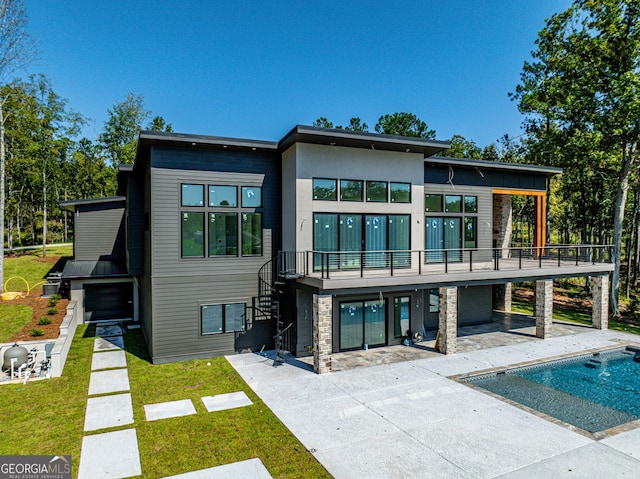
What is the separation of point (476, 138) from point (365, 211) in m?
34.6

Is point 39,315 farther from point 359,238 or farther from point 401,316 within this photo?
point 401,316

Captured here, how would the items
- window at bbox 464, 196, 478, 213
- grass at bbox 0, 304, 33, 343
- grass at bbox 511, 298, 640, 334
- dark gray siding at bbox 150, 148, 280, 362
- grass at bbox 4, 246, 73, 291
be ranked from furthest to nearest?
grass at bbox 4, 246, 73, 291 → grass at bbox 511, 298, 640, 334 → window at bbox 464, 196, 478, 213 → grass at bbox 0, 304, 33, 343 → dark gray siding at bbox 150, 148, 280, 362

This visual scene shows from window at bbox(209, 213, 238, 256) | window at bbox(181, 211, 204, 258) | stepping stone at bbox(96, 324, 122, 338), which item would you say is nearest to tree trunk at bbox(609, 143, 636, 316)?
window at bbox(209, 213, 238, 256)

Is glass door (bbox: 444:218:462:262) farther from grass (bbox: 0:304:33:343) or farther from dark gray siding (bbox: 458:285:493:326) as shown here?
grass (bbox: 0:304:33:343)

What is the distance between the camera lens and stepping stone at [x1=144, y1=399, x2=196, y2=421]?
845cm

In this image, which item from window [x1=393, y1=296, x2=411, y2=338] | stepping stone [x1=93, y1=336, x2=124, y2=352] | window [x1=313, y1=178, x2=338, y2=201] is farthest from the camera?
window [x1=393, y1=296, x2=411, y2=338]

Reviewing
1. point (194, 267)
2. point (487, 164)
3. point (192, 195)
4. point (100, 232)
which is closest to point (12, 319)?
point (100, 232)

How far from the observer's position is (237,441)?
7.37 meters

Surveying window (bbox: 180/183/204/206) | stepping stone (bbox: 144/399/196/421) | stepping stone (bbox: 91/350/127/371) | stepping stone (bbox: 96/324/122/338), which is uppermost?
window (bbox: 180/183/204/206)

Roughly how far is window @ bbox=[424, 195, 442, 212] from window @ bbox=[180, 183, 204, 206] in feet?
28.3

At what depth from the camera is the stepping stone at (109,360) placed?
11688 millimetres

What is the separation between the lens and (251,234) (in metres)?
13.0

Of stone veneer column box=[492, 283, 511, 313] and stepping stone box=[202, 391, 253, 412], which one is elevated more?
stone veneer column box=[492, 283, 511, 313]

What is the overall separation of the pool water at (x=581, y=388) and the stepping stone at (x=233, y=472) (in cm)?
657
